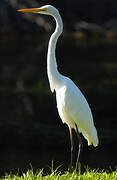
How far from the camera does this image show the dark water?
27.0 feet

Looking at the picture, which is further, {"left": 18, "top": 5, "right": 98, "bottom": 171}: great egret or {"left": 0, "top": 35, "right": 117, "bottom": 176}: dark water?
{"left": 0, "top": 35, "right": 117, "bottom": 176}: dark water

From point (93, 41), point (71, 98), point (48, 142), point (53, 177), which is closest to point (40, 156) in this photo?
point (48, 142)

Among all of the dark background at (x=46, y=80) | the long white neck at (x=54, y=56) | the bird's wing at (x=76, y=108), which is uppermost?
the long white neck at (x=54, y=56)

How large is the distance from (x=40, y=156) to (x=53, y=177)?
4136 millimetres

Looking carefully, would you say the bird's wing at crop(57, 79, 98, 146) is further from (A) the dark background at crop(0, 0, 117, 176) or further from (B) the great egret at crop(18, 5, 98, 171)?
(A) the dark background at crop(0, 0, 117, 176)

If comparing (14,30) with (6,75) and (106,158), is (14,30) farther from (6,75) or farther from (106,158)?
(106,158)

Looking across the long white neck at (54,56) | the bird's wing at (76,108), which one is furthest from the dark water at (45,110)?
the long white neck at (54,56)

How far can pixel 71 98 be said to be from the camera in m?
5.02

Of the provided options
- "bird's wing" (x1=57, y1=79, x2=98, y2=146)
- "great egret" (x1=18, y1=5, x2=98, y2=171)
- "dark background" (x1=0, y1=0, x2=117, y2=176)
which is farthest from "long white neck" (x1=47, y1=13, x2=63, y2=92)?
"dark background" (x1=0, y1=0, x2=117, y2=176)

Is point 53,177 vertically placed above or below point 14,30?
above

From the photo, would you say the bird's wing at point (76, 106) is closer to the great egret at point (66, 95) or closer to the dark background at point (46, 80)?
the great egret at point (66, 95)

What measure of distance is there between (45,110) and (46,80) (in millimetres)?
4281

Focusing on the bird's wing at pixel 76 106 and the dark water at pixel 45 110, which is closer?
the bird's wing at pixel 76 106

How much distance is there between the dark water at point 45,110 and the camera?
8.23 m
